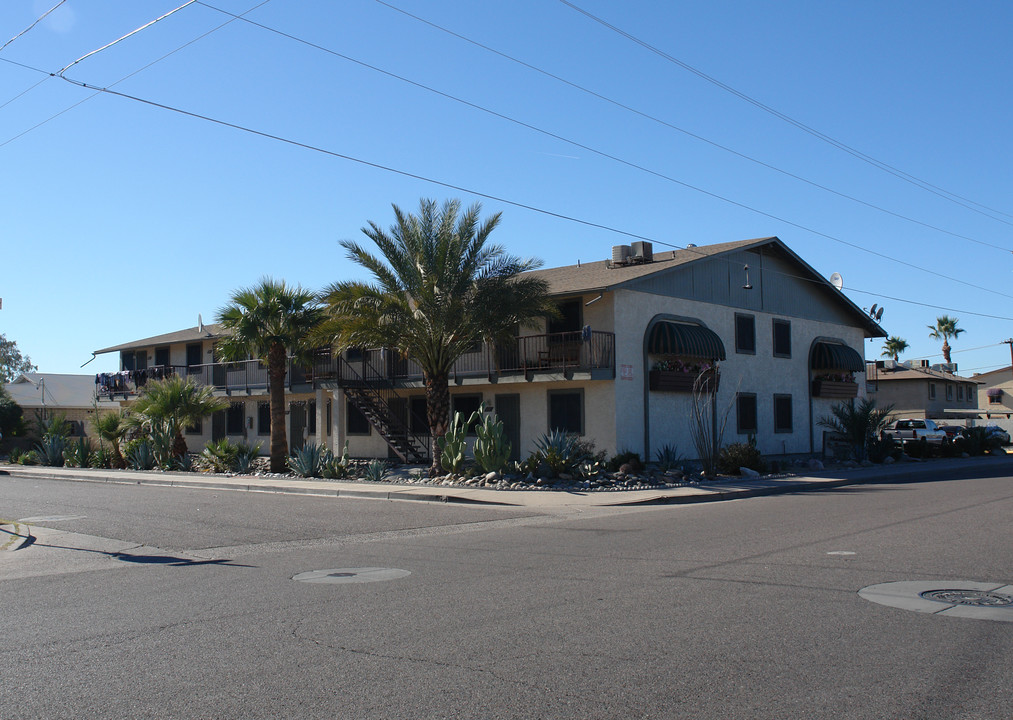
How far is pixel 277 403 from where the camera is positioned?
2816 cm

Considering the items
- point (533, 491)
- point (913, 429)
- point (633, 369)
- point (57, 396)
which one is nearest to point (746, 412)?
point (633, 369)

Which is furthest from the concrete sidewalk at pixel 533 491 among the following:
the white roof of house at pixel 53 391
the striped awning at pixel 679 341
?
the white roof of house at pixel 53 391

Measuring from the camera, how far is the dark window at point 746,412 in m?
31.2

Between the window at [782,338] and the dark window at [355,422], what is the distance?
16150mm

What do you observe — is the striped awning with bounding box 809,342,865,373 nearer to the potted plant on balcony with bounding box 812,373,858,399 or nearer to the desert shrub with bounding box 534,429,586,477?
the potted plant on balcony with bounding box 812,373,858,399

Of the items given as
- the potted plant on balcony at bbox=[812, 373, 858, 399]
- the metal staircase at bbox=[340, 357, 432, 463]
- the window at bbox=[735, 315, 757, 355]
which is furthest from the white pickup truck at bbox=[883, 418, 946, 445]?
the metal staircase at bbox=[340, 357, 432, 463]

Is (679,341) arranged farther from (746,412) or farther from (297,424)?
(297,424)

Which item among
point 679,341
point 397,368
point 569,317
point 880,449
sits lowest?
point 880,449

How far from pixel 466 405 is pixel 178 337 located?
19.0 meters

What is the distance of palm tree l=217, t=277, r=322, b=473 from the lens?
27.3 meters

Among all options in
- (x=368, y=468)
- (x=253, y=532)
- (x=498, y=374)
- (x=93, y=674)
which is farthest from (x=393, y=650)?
(x=498, y=374)

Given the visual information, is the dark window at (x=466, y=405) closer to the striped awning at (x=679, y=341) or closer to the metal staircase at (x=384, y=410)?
the metal staircase at (x=384, y=410)

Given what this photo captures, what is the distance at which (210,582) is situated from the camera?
9000 millimetres

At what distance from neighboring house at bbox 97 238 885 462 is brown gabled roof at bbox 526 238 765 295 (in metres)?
0.10
